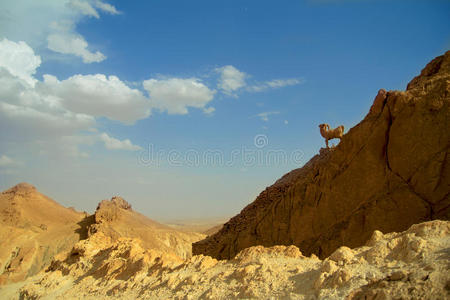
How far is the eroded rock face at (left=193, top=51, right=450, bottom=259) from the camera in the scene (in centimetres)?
952

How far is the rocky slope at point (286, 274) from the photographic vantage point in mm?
4504

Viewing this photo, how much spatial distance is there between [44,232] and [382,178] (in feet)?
125

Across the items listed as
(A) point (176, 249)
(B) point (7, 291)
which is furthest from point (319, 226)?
(A) point (176, 249)

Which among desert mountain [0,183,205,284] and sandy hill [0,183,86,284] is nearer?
sandy hill [0,183,86,284]

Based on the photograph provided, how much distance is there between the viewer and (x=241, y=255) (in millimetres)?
7961

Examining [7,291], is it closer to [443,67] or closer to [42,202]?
[443,67]

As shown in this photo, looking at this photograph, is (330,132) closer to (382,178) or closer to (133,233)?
(382,178)

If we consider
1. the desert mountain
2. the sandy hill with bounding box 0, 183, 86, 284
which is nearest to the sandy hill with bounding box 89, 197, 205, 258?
the desert mountain

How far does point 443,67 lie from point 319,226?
23.6 feet

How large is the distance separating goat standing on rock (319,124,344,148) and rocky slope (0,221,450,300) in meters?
9.34

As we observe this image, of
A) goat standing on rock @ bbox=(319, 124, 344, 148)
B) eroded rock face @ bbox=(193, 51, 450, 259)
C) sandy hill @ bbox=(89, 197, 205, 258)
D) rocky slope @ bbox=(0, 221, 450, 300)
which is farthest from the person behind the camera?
sandy hill @ bbox=(89, 197, 205, 258)

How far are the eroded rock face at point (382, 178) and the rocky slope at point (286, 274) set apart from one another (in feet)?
13.8

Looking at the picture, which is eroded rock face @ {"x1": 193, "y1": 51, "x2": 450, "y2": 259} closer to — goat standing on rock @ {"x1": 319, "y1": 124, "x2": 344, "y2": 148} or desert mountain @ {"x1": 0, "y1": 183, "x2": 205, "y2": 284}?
goat standing on rock @ {"x1": 319, "y1": 124, "x2": 344, "y2": 148}

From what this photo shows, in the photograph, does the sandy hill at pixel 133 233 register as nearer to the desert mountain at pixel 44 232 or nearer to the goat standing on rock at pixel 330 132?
the desert mountain at pixel 44 232
